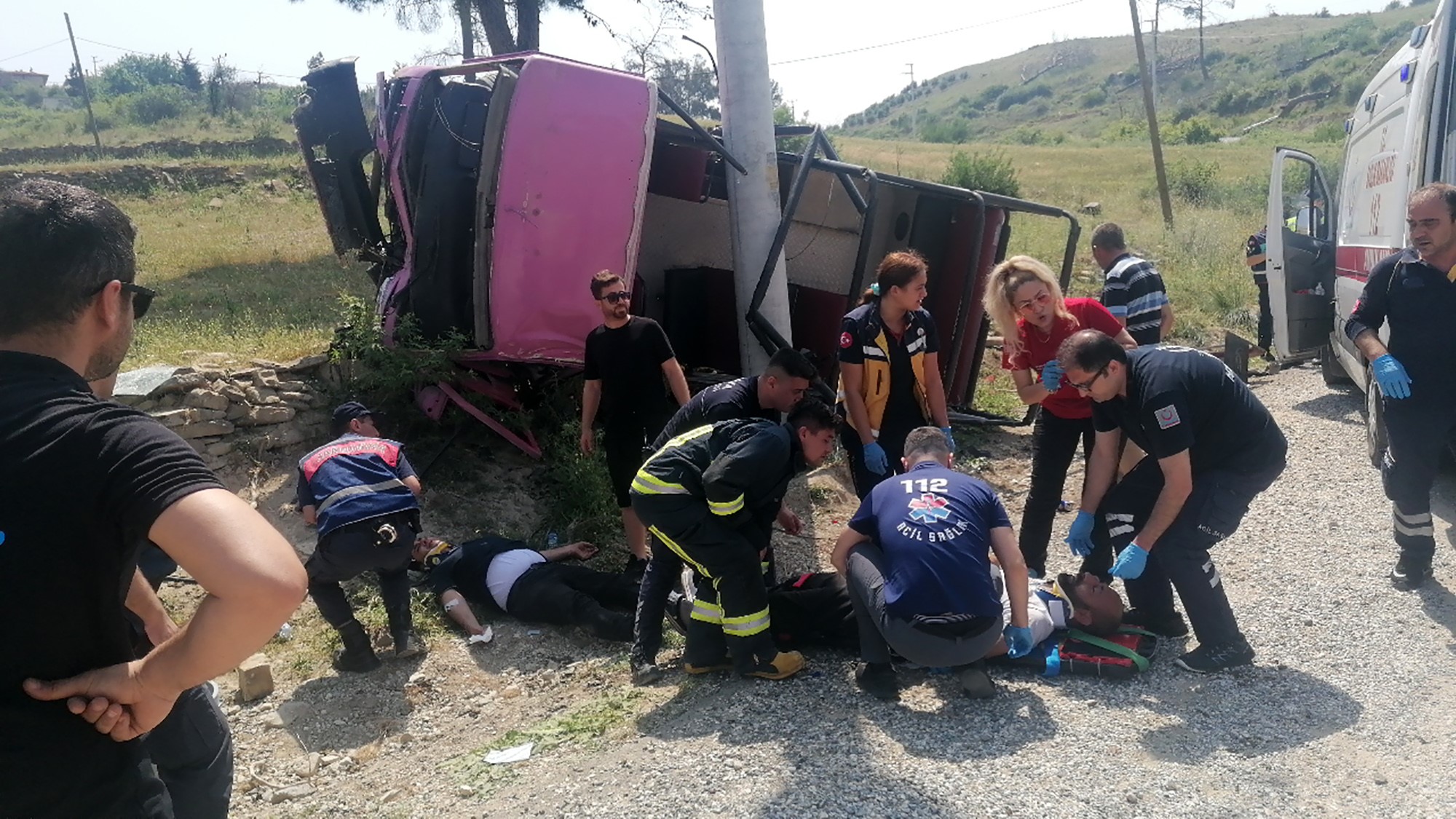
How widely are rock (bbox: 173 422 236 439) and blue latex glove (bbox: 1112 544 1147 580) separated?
4843 mm

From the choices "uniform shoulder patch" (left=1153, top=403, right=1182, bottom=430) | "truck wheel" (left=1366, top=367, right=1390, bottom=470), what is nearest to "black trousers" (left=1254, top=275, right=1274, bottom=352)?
"truck wheel" (left=1366, top=367, right=1390, bottom=470)

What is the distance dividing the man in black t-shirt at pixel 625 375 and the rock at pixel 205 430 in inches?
86.5

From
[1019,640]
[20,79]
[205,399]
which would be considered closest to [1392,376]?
[1019,640]

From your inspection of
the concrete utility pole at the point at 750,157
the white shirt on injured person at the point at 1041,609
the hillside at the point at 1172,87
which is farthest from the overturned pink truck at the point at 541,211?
the hillside at the point at 1172,87

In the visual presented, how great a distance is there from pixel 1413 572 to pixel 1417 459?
0.50 meters

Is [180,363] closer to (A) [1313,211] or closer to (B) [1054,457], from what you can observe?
(B) [1054,457]

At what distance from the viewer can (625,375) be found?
5.34 m

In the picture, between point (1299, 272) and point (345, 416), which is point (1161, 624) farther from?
point (1299, 272)

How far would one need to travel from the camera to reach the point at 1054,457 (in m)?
4.82

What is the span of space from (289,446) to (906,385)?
3765 mm

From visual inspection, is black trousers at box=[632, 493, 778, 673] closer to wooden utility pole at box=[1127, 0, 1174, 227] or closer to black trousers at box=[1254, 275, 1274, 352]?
black trousers at box=[1254, 275, 1274, 352]

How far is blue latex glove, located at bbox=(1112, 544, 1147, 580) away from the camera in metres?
3.93

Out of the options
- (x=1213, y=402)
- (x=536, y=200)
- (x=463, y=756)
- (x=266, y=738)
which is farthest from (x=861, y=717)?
(x=536, y=200)

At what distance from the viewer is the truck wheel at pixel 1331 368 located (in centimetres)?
827
